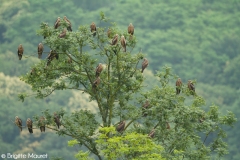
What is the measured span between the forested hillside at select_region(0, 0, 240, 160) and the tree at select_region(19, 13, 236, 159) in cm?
4729

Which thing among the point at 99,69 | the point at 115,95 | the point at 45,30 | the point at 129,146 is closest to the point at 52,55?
the point at 45,30

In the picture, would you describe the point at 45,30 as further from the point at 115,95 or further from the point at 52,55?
the point at 115,95

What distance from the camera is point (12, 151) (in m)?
66.3

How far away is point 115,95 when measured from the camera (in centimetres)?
1861

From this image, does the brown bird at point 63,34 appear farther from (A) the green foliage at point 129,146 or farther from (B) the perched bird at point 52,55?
(A) the green foliage at point 129,146

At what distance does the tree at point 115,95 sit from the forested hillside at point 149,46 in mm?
47293

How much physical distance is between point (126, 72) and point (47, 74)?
177 centimetres

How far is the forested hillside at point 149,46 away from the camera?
Answer: 231 feet

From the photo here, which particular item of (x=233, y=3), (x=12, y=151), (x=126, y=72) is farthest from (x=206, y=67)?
(x=126, y=72)

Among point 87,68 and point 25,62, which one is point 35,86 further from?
point 25,62

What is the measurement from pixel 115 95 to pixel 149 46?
81.3 m

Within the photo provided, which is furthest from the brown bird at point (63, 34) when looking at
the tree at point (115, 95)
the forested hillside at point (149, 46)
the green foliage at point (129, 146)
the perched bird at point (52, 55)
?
the forested hillside at point (149, 46)

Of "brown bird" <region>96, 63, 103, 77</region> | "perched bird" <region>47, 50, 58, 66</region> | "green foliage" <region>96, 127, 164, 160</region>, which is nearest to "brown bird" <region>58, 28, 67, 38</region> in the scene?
"perched bird" <region>47, 50, 58, 66</region>

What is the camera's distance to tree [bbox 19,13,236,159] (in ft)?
57.9
